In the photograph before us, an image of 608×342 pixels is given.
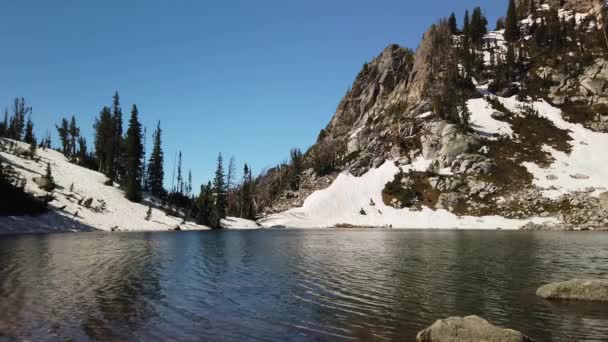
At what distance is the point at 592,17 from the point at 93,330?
24142 centimetres

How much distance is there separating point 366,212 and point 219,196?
49.5 metres

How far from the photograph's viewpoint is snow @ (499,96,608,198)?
114 metres

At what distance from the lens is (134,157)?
11706cm

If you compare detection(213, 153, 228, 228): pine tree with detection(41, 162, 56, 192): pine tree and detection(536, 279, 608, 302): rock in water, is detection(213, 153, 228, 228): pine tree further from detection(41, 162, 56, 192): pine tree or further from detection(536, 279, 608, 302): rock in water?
detection(536, 279, 608, 302): rock in water

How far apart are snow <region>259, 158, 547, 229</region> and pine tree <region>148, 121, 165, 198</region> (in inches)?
1435

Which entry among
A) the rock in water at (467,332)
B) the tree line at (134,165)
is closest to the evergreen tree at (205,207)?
the tree line at (134,165)

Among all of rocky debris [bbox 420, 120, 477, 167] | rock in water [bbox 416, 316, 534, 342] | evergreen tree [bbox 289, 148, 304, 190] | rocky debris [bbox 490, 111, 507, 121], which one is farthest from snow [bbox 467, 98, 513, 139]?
rock in water [bbox 416, 316, 534, 342]

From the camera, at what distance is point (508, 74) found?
171m

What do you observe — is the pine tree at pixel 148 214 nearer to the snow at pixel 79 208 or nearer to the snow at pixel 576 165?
the snow at pixel 79 208

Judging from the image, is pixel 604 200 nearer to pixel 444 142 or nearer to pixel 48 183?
pixel 444 142

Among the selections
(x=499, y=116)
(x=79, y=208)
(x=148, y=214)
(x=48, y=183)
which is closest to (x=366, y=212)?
(x=499, y=116)

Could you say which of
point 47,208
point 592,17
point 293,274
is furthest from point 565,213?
point 592,17

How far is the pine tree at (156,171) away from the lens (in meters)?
137

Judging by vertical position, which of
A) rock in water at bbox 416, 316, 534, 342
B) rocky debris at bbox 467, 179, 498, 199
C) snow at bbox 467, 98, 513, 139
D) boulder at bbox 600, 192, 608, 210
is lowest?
A: rock in water at bbox 416, 316, 534, 342
